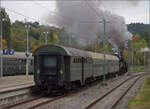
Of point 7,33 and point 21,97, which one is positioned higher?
point 7,33

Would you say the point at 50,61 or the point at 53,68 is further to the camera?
the point at 50,61

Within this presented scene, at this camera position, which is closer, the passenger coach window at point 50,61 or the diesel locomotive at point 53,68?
the diesel locomotive at point 53,68

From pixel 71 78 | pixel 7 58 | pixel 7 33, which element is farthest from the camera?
pixel 7 33

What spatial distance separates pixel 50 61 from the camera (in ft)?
57.6

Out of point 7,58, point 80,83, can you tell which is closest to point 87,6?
point 80,83

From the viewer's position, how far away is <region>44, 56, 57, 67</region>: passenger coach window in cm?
1748

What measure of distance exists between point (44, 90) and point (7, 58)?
18.0 m

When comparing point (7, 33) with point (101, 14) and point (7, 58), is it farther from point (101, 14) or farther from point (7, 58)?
point (101, 14)

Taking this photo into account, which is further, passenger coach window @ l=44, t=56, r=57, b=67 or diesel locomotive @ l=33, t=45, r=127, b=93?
passenger coach window @ l=44, t=56, r=57, b=67

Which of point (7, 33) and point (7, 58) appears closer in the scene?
point (7, 58)

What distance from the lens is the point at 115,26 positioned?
1427 inches

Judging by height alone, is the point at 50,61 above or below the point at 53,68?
above

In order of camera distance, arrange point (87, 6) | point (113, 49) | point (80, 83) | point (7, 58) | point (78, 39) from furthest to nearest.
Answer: point (113, 49)
point (7, 58)
point (78, 39)
point (87, 6)
point (80, 83)

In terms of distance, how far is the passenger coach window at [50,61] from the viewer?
17477 millimetres
